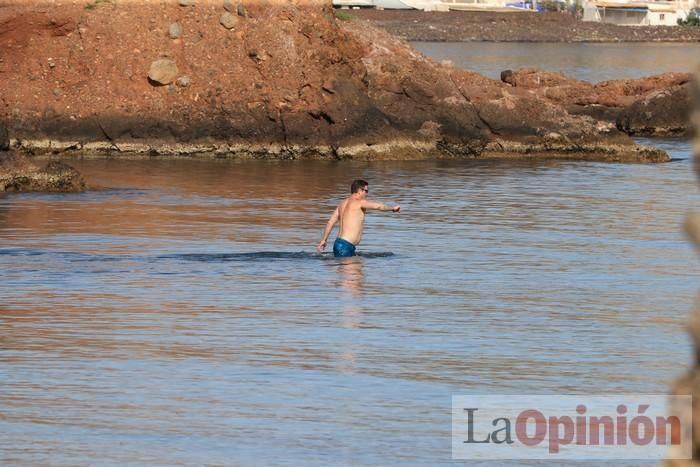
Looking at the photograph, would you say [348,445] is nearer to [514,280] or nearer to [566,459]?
[566,459]

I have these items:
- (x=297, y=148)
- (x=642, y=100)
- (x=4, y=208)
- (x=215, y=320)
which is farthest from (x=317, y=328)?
(x=642, y=100)

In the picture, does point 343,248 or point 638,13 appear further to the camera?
point 638,13

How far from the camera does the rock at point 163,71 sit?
123ft

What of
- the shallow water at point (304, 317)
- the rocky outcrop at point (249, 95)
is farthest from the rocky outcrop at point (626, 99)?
the shallow water at point (304, 317)

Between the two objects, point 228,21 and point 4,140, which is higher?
point 228,21

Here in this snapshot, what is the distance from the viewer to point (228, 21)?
38.6 m

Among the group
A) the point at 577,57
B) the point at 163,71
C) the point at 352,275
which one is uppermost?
the point at 163,71

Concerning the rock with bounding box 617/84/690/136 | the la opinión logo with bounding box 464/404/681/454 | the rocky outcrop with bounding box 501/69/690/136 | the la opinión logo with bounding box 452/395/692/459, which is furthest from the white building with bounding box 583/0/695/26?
the la opinión logo with bounding box 464/404/681/454

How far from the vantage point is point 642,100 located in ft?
166

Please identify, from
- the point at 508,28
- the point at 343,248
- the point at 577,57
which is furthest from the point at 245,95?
the point at 508,28

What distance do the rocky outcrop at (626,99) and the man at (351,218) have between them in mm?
27154

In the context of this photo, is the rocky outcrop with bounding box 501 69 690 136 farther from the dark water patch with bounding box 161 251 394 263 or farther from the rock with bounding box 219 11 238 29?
the dark water patch with bounding box 161 251 394 263

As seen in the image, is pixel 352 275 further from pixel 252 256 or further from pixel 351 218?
pixel 252 256

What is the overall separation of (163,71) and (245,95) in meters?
A: 2.18
